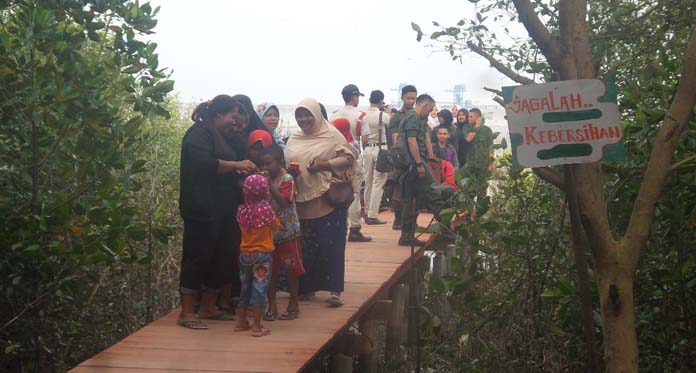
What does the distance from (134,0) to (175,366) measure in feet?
6.96

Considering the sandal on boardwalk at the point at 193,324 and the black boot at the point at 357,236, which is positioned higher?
the black boot at the point at 357,236

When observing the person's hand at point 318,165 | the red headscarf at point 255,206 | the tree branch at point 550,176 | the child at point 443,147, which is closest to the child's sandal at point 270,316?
the red headscarf at point 255,206

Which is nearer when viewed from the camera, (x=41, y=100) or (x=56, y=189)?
(x=41, y=100)

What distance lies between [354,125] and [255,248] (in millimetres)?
5949

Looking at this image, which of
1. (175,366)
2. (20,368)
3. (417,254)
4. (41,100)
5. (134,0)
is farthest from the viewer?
(417,254)

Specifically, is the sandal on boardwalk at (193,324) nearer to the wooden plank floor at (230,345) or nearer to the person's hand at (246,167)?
the wooden plank floor at (230,345)

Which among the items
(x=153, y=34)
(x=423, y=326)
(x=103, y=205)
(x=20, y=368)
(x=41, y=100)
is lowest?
A: (x=20, y=368)

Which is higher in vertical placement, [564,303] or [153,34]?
[153,34]

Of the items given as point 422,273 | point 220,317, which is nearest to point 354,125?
point 422,273

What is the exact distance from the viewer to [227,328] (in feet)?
20.7

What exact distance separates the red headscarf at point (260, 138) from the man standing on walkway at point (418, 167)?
353 centimetres

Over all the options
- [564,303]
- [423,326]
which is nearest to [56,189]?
[423,326]

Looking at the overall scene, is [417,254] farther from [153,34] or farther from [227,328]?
[153,34]

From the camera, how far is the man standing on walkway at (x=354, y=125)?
10.9 m
